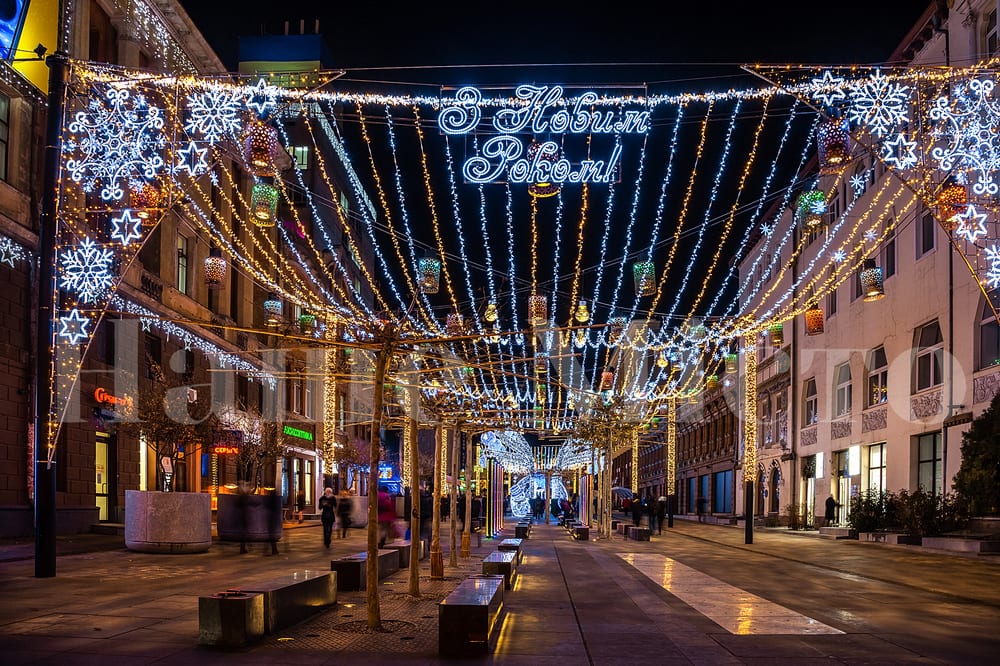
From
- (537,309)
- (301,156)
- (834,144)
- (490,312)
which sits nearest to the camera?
(834,144)

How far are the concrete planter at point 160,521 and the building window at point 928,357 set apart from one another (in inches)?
965

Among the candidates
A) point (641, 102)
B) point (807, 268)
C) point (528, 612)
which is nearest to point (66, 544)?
point (528, 612)

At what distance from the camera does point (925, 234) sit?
3431cm

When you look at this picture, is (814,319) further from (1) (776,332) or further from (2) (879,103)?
(2) (879,103)

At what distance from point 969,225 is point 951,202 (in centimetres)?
62

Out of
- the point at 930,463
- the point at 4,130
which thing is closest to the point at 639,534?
the point at 930,463

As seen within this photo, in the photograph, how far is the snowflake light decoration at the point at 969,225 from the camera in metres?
→ 18.7

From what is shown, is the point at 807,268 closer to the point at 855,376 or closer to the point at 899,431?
the point at 855,376

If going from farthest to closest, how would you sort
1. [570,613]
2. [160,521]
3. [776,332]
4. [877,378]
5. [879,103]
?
1. [877,378]
2. [776,332]
3. [160,521]
4. [879,103]
5. [570,613]

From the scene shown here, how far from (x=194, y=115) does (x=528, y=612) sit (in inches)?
574

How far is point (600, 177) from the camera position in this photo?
57.2ft

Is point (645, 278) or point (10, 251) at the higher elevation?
point (10, 251)

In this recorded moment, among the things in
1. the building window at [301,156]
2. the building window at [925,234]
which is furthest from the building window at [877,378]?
the building window at [301,156]

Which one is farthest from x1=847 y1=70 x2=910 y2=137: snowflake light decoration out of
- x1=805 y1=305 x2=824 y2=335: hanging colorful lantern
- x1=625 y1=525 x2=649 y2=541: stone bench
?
x1=625 y1=525 x2=649 y2=541: stone bench
